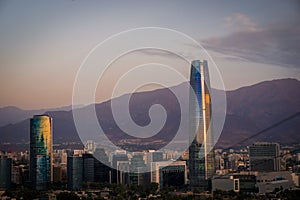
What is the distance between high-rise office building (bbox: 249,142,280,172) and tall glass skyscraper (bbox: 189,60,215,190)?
54 centimetres

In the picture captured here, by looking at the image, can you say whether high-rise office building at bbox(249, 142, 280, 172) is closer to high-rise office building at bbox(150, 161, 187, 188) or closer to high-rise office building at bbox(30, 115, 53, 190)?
high-rise office building at bbox(150, 161, 187, 188)

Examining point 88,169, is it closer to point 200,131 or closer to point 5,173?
point 5,173

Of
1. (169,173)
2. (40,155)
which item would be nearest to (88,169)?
(40,155)

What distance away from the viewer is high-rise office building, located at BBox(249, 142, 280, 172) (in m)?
4.52

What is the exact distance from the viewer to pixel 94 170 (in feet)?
16.7

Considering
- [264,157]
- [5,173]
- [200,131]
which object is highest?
[200,131]

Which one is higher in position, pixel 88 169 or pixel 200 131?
pixel 200 131

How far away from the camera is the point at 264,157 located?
15.1ft

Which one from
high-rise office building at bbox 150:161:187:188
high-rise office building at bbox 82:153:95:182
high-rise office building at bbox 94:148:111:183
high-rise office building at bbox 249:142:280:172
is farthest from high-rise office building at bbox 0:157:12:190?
high-rise office building at bbox 249:142:280:172

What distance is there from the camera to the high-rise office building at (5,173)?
16.3 feet

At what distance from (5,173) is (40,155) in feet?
1.32

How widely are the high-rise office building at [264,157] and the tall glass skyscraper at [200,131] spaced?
1.77ft

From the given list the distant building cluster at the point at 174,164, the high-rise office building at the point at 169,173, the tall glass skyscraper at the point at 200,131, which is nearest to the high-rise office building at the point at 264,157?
the distant building cluster at the point at 174,164

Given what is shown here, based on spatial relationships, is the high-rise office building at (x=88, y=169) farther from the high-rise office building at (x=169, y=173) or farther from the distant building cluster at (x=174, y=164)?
the high-rise office building at (x=169, y=173)
